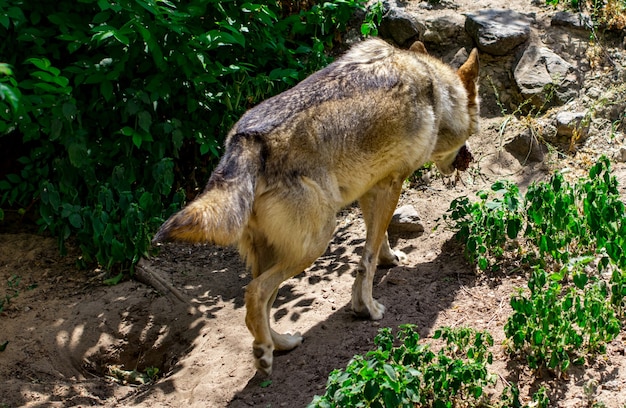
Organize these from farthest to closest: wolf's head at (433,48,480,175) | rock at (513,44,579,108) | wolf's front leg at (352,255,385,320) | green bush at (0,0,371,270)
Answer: rock at (513,44,579,108) → wolf's head at (433,48,480,175) → green bush at (0,0,371,270) → wolf's front leg at (352,255,385,320)

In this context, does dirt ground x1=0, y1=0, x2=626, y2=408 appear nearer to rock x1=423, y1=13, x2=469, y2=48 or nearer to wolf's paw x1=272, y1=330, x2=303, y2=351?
wolf's paw x1=272, y1=330, x2=303, y2=351

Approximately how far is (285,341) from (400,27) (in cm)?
440

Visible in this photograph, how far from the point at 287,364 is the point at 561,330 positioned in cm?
184

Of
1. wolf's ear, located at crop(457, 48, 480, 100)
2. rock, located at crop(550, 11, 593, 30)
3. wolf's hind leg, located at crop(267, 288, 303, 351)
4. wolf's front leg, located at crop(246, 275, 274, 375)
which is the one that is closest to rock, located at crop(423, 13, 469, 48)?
rock, located at crop(550, 11, 593, 30)

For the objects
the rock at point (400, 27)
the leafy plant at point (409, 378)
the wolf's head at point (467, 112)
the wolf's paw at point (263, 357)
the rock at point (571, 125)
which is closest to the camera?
the leafy plant at point (409, 378)

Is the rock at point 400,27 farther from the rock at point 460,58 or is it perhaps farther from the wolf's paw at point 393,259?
the wolf's paw at point 393,259

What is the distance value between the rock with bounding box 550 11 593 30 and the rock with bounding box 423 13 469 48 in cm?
98

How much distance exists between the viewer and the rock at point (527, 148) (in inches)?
280

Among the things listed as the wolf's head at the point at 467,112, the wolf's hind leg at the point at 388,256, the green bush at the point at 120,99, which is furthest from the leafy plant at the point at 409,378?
the green bush at the point at 120,99

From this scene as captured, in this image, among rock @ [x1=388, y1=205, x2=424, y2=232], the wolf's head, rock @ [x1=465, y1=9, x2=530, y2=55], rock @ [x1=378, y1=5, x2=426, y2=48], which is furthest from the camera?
rock @ [x1=378, y1=5, x2=426, y2=48]

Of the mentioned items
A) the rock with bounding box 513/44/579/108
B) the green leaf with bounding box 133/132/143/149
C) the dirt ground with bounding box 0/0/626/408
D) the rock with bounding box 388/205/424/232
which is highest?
the green leaf with bounding box 133/132/143/149

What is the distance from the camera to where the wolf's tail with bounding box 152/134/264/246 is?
3.97m

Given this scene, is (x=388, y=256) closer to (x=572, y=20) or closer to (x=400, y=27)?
(x=400, y=27)

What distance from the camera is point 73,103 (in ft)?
19.1
